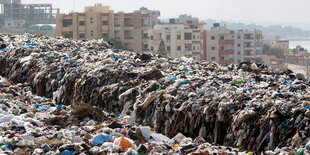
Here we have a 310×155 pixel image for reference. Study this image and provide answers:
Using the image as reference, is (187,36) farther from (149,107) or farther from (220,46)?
(149,107)

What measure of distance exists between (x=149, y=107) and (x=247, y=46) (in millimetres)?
58310

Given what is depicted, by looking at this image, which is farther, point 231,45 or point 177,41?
point 231,45

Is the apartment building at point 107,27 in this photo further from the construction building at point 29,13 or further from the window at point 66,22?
the construction building at point 29,13

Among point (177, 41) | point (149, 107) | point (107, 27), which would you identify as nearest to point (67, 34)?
point (107, 27)

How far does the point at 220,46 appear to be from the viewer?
5734 centimetres

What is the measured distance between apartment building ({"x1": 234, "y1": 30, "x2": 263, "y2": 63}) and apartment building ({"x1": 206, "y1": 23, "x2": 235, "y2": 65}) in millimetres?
2576

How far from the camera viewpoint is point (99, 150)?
4.81m

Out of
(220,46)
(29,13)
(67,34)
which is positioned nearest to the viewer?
(67,34)

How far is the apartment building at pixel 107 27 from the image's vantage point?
145 ft

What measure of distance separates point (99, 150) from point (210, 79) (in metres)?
3.48

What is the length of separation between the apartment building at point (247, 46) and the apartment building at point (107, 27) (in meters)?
17.7

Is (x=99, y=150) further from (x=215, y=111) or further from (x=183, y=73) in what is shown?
(x=183, y=73)

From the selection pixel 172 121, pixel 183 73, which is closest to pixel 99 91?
pixel 183 73

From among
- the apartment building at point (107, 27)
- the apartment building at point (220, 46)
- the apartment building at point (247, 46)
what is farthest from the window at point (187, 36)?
the apartment building at point (247, 46)
